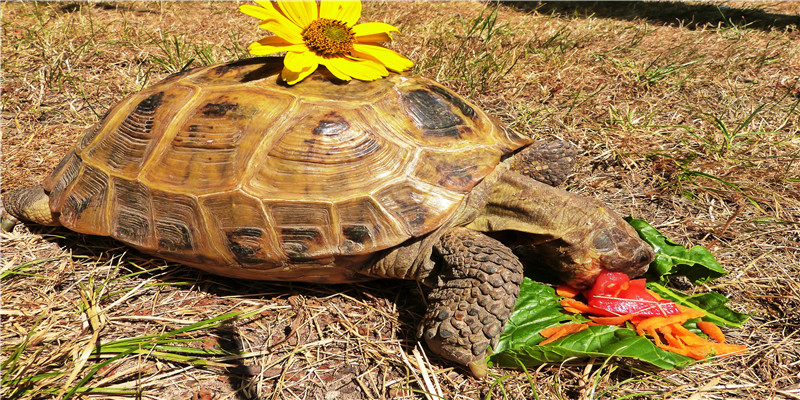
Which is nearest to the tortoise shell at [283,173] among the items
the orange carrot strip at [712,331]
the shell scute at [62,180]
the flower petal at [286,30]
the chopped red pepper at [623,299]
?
the shell scute at [62,180]

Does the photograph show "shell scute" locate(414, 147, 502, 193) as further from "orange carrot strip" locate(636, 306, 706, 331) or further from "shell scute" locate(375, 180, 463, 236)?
"orange carrot strip" locate(636, 306, 706, 331)

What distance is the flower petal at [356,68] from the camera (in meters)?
2.57

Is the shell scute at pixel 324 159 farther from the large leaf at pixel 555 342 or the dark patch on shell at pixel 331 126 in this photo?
the large leaf at pixel 555 342

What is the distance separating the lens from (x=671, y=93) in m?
4.55

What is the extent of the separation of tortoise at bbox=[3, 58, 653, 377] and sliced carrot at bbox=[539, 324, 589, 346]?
0.23m

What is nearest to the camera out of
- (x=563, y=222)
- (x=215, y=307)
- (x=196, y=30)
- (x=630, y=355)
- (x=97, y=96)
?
(x=630, y=355)

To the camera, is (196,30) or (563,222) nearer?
(563,222)

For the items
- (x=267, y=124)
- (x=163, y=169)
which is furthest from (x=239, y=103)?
(x=163, y=169)

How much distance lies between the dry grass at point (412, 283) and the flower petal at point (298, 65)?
1.23 meters

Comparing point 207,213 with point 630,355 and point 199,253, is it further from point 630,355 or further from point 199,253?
point 630,355

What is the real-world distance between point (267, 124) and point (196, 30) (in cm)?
473

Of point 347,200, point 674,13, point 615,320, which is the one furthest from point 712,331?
point 674,13

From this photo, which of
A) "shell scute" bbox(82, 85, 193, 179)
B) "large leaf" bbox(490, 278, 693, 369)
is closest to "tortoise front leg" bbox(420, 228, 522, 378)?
"large leaf" bbox(490, 278, 693, 369)

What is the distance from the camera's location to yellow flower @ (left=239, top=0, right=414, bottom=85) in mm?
2492
